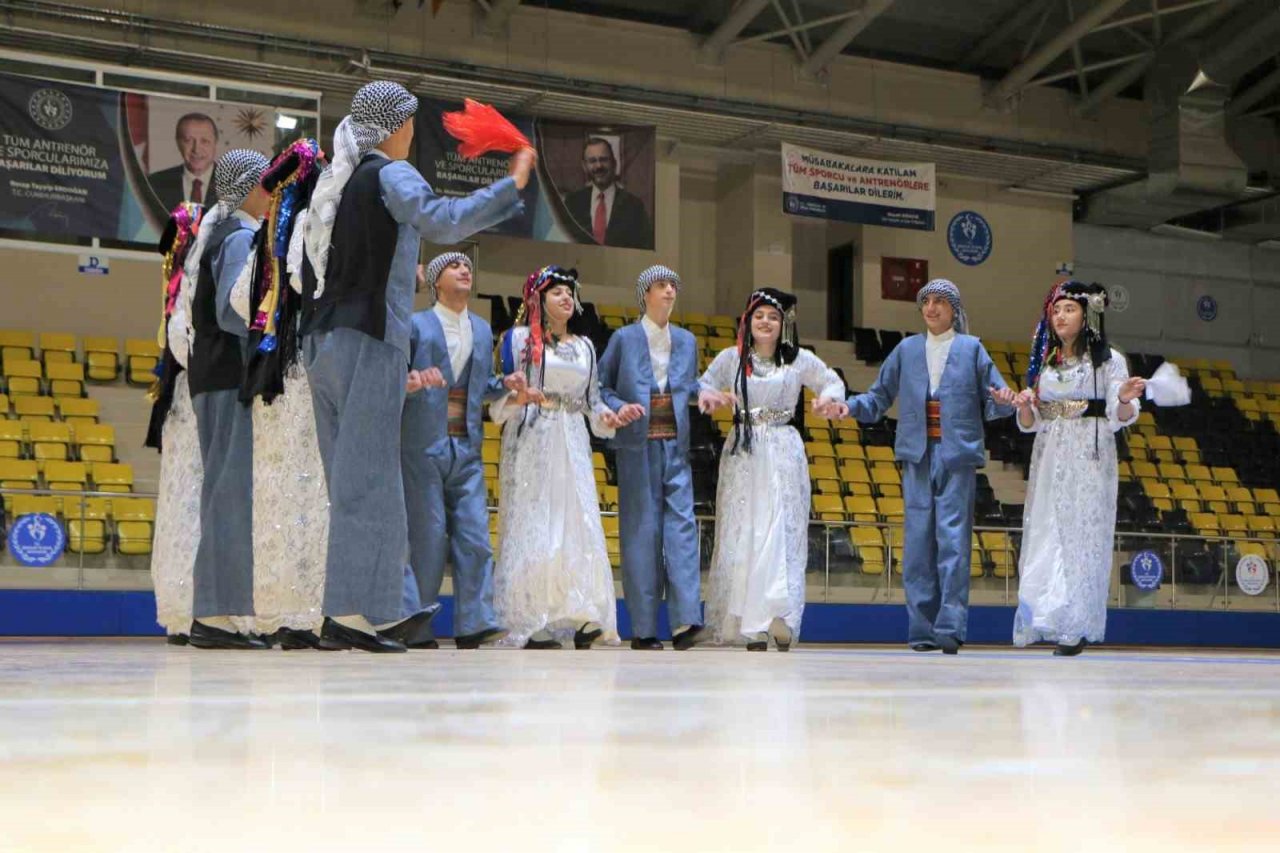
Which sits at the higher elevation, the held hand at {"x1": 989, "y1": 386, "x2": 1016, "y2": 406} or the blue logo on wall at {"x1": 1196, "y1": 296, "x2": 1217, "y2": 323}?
the blue logo on wall at {"x1": 1196, "y1": 296, "x2": 1217, "y2": 323}

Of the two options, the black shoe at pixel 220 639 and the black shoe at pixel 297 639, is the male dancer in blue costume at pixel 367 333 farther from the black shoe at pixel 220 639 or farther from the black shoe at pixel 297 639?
the black shoe at pixel 220 639

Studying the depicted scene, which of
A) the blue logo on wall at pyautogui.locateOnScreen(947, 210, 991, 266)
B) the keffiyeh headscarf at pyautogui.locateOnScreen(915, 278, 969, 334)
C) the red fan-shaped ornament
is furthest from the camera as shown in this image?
the blue logo on wall at pyautogui.locateOnScreen(947, 210, 991, 266)

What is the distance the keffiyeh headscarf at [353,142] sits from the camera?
407 centimetres

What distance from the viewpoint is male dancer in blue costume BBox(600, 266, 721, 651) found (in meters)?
5.94

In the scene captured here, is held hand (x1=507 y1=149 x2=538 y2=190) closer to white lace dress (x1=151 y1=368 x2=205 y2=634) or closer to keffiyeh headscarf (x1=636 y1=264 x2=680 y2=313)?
white lace dress (x1=151 y1=368 x2=205 y2=634)

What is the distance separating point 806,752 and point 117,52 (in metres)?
12.8

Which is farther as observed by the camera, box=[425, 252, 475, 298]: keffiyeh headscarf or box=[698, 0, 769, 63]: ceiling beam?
box=[698, 0, 769, 63]: ceiling beam

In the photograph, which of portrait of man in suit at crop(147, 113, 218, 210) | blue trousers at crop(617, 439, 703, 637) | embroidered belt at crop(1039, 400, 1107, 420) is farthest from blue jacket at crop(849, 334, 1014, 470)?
portrait of man in suit at crop(147, 113, 218, 210)

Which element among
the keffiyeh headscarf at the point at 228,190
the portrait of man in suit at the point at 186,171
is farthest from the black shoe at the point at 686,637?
the portrait of man in suit at the point at 186,171

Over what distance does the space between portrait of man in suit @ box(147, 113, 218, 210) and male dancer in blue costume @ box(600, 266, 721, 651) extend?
6092 mm

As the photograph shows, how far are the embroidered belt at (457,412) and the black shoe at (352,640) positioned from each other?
5.57 ft

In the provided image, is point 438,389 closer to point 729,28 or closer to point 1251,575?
point 1251,575

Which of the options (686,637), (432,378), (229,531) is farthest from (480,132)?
(686,637)

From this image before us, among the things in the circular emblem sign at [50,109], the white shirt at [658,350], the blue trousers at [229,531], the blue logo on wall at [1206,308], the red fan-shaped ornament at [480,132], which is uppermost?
the circular emblem sign at [50,109]
